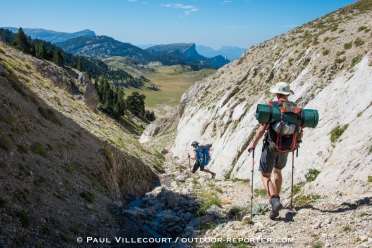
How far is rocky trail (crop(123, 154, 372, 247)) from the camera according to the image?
22.8 feet

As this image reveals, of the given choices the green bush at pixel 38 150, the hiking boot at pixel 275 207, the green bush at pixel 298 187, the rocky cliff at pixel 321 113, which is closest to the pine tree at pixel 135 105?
the rocky cliff at pixel 321 113

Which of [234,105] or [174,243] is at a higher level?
[234,105]

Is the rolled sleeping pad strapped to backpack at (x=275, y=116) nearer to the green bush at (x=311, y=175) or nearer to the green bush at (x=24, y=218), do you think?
the green bush at (x=311, y=175)

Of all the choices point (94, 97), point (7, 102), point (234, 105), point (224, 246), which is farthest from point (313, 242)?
point (94, 97)

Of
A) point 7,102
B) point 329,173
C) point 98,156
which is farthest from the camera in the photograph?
point 98,156

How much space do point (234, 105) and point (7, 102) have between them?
19199 millimetres

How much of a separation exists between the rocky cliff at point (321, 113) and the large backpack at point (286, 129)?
234 centimetres

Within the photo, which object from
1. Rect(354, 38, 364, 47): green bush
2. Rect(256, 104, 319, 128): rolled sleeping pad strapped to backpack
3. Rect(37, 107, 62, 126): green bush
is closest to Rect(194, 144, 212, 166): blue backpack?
Rect(37, 107, 62, 126): green bush

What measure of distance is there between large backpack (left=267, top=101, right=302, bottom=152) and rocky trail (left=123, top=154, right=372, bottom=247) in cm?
205

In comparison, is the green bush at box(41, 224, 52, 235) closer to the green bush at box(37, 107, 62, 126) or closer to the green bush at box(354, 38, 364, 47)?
the green bush at box(37, 107, 62, 126)

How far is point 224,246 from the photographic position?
7.57 m

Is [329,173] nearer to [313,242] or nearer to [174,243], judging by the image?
[313,242]

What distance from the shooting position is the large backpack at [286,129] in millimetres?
7756

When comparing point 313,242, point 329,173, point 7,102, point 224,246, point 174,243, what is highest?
point 7,102
